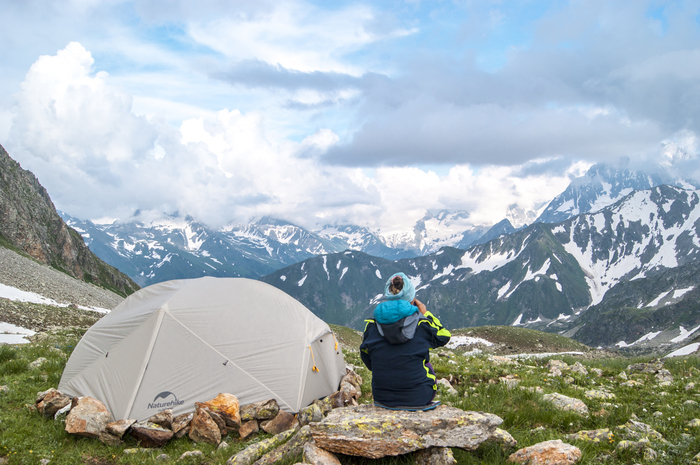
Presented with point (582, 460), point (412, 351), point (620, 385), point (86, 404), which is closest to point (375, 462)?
point (412, 351)

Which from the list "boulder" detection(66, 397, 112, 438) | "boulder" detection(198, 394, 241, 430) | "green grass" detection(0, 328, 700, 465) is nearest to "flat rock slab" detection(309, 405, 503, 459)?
"green grass" detection(0, 328, 700, 465)

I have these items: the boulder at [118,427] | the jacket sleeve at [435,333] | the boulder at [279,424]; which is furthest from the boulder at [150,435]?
the jacket sleeve at [435,333]

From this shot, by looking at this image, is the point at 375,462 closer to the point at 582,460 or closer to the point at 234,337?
the point at 582,460

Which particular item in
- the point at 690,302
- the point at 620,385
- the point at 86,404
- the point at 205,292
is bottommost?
the point at 690,302

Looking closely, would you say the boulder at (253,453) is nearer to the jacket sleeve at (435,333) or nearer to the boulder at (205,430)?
the boulder at (205,430)

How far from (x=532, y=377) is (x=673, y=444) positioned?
6823 millimetres

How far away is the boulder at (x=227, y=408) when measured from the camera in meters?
9.39

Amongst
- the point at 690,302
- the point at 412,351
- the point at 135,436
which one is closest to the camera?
the point at 412,351

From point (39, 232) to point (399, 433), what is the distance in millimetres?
112137

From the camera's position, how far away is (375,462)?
6270 mm

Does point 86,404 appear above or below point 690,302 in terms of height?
above

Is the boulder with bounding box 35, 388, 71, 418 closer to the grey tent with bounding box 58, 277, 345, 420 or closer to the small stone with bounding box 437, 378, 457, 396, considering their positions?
the grey tent with bounding box 58, 277, 345, 420

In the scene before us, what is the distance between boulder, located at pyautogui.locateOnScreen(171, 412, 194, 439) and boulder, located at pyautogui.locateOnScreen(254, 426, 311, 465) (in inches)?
132

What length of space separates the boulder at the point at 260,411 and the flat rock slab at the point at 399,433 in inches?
153
